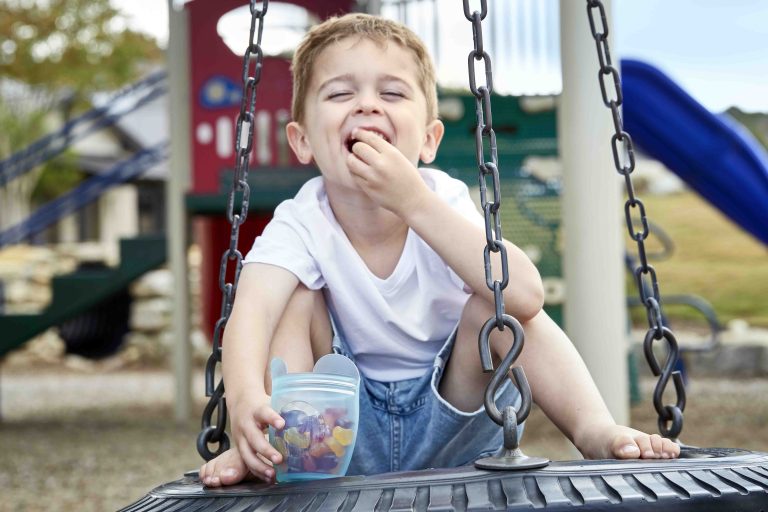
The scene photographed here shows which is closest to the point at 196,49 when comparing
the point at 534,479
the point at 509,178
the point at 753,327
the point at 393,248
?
the point at 509,178

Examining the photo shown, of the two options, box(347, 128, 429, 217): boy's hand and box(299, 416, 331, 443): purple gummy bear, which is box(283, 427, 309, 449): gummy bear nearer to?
box(299, 416, 331, 443): purple gummy bear

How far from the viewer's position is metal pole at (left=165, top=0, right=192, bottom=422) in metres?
4.74

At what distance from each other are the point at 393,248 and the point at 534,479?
1.96 feet

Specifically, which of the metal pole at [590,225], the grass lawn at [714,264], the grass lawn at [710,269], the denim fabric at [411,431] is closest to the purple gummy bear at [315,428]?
the denim fabric at [411,431]

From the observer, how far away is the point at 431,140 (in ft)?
5.02

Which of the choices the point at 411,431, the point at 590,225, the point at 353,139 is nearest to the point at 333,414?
the point at 411,431

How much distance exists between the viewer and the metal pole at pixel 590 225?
2857 mm

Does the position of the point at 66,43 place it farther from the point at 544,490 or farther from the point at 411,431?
the point at 544,490

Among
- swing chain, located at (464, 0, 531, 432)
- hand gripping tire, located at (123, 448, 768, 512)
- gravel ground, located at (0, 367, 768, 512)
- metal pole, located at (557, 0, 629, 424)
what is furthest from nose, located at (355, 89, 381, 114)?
gravel ground, located at (0, 367, 768, 512)

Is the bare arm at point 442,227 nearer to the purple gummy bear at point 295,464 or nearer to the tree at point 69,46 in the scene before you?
the purple gummy bear at point 295,464

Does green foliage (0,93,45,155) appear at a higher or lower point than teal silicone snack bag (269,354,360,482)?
higher

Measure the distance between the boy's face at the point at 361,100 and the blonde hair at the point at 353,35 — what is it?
15 millimetres

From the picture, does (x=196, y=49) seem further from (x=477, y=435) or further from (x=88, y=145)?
(x=88, y=145)

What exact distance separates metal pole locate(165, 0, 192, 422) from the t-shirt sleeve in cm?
332
